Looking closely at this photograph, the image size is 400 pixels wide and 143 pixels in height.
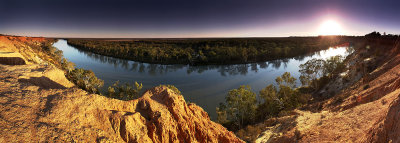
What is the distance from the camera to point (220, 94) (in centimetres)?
4984

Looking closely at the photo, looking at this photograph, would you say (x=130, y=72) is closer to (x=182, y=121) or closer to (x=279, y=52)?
(x=182, y=121)

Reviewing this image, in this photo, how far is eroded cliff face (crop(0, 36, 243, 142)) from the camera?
6.06m

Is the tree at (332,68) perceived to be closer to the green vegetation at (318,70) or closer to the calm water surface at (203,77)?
the green vegetation at (318,70)

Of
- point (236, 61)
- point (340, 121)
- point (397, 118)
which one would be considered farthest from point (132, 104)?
point (236, 61)

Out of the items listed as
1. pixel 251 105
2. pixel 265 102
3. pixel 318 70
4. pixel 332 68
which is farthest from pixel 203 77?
pixel 332 68

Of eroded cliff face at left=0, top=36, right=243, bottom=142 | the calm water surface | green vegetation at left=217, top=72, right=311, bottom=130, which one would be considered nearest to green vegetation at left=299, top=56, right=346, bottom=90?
green vegetation at left=217, top=72, right=311, bottom=130

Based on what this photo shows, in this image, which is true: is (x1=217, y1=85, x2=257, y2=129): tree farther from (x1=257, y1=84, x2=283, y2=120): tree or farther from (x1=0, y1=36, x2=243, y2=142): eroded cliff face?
(x1=0, y1=36, x2=243, y2=142): eroded cliff face

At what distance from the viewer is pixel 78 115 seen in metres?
7.48

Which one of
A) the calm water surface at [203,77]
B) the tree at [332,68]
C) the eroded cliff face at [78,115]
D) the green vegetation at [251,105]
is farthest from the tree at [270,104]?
the eroded cliff face at [78,115]

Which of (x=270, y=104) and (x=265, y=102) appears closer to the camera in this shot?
(x=270, y=104)

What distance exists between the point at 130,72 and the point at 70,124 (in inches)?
2826

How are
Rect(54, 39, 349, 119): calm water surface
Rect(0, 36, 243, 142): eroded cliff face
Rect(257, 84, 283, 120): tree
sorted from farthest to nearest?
Rect(54, 39, 349, 119): calm water surface → Rect(257, 84, 283, 120): tree → Rect(0, 36, 243, 142): eroded cliff face

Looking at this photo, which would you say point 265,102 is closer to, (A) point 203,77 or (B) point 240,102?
(B) point 240,102

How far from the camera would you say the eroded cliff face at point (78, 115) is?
6.06 meters
